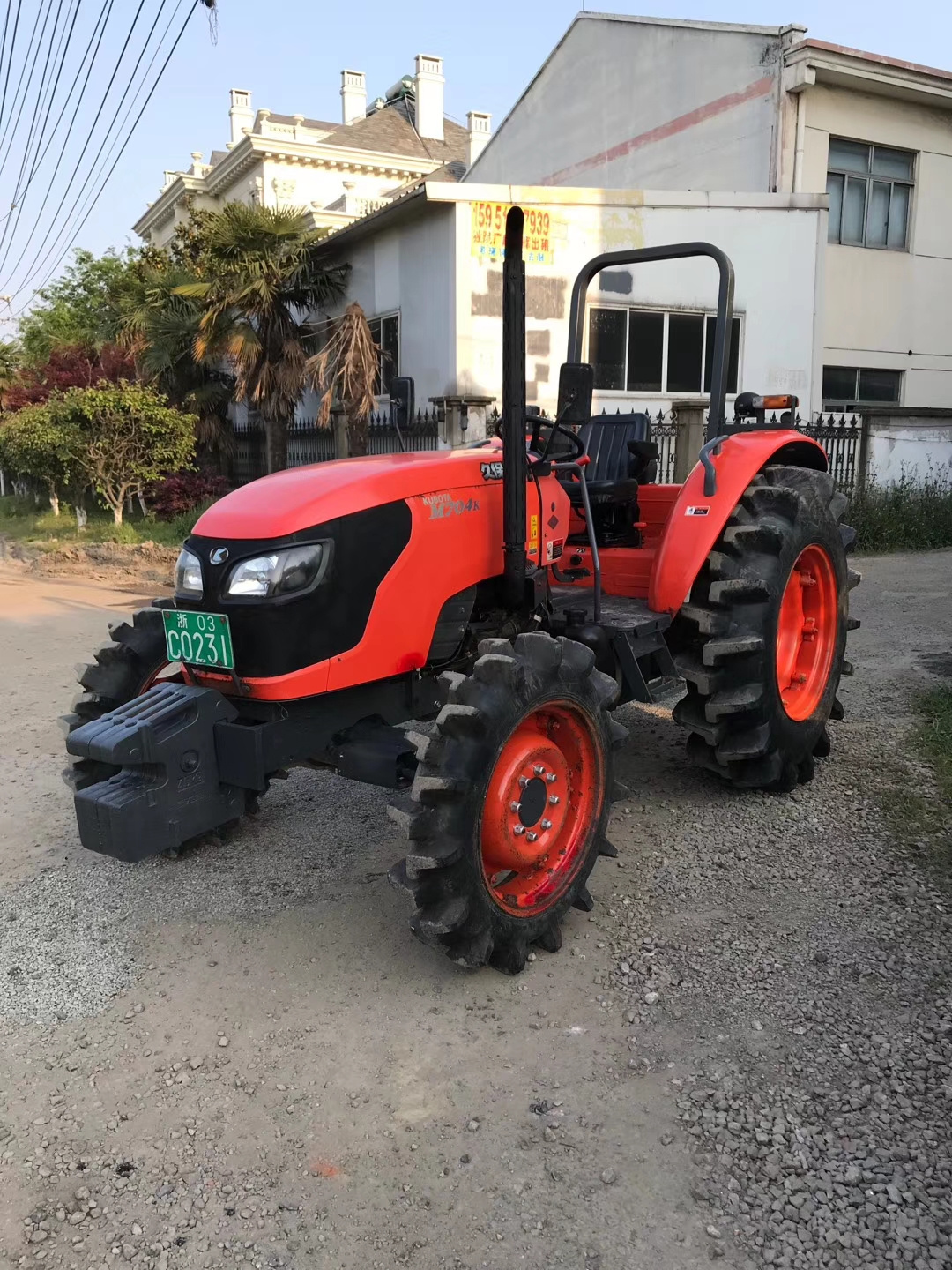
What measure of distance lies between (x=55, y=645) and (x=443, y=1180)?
686cm

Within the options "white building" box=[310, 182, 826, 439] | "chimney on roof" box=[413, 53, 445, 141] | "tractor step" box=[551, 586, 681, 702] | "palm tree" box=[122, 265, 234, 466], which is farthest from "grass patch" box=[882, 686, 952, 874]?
"chimney on roof" box=[413, 53, 445, 141]

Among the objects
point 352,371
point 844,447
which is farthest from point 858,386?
point 352,371

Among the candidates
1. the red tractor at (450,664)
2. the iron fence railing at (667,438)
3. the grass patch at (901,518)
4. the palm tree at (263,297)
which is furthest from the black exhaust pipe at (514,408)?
the palm tree at (263,297)

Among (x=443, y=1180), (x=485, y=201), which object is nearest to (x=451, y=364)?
(x=485, y=201)

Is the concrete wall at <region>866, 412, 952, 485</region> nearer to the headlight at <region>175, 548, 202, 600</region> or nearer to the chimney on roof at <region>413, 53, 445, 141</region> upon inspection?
the headlight at <region>175, 548, 202, 600</region>

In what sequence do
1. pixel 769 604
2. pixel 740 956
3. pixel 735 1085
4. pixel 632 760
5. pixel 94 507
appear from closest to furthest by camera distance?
pixel 735 1085 → pixel 740 956 → pixel 769 604 → pixel 632 760 → pixel 94 507

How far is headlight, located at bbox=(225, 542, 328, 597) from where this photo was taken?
3.04 m

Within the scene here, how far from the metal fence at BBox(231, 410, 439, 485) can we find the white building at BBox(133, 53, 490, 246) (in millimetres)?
6321

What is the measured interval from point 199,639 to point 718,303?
270cm

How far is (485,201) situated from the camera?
42.4 feet

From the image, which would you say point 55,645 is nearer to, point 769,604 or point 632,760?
point 632,760

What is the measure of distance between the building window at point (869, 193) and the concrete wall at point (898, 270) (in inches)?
6.4

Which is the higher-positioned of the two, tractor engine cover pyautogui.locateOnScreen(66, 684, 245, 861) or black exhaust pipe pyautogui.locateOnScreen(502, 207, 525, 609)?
black exhaust pipe pyautogui.locateOnScreen(502, 207, 525, 609)

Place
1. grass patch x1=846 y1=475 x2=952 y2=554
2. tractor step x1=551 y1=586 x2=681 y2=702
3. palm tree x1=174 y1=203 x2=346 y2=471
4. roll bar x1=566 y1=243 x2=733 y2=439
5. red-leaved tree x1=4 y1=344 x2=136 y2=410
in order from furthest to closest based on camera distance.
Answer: red-leaved tree x1=4 y1=344 x2=136 y2=410 → palm tree x1=174 y1=203 x2=346 y2=471 → grass patch x1=846 y1=475 x2=952 y2=554 → roll bar x1=566 y1=243 x2=733 y2=439 → tractor step x1=551 y1=586 x2=681 y2=702
